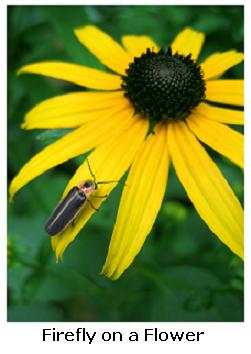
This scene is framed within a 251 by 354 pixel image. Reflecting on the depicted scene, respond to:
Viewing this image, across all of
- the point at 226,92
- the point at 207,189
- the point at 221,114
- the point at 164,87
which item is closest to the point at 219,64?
the point at 226,92

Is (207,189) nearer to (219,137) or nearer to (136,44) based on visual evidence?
(219,137)

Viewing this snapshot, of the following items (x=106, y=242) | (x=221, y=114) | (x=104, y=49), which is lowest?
(x=106, y=242)

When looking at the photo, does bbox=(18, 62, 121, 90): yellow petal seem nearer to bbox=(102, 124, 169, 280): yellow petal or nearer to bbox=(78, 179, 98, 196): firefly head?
bbox=(102, 124, 169, 280): yellow petal

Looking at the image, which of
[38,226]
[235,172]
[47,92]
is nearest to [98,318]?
[38,226]

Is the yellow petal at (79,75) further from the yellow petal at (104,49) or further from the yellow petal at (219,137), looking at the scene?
the yellow petal at (219,137)

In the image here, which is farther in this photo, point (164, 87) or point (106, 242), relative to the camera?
point (106, 242)

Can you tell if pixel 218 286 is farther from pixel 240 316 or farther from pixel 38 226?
pixel 38 226

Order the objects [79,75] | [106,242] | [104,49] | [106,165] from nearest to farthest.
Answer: [106,165] < [79,75] < [104,49] < [106,242]
